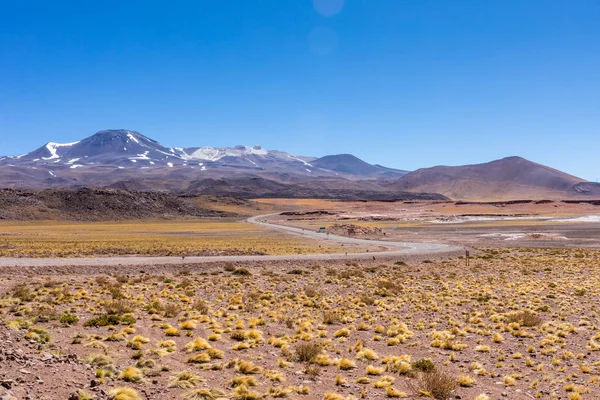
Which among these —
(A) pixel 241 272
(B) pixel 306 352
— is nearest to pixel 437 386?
(B) pixel 306 352

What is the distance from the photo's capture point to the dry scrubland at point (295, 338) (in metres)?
9.98

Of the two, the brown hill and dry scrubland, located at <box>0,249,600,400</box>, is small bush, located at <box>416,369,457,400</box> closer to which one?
dry scrubland, located at <box>0,249,600,400</box>

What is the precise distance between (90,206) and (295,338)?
12315 cm

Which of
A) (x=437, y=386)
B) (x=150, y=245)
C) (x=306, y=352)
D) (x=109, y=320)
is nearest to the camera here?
(x=437, y=386)

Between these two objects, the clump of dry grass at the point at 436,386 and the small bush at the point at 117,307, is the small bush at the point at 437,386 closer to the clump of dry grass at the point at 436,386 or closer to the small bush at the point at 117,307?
the clump of dry grass at the point at 436,386

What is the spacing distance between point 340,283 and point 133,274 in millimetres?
12065

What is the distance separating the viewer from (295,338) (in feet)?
47.3

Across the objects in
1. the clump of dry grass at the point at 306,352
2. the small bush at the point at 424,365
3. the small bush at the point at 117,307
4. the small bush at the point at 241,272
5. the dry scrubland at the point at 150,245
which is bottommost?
the dry scrubland at the point at 150,245

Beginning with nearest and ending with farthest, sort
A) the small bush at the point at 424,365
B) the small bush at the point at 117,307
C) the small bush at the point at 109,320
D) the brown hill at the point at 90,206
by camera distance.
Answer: the small bush at the point at 424,365 → the small bush at the point at 109,320 → the small bush at the point at 117,307 → the brown hill at the point at 90,206

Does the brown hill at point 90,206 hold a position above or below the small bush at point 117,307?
above

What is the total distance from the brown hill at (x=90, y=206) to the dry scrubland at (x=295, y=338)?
102195mm

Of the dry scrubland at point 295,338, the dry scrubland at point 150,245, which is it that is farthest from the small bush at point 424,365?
the dry scrubland at point 150,245

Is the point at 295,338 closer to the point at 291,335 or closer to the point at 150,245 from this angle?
the point at 291,335

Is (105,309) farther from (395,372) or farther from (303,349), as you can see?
(395,372)
